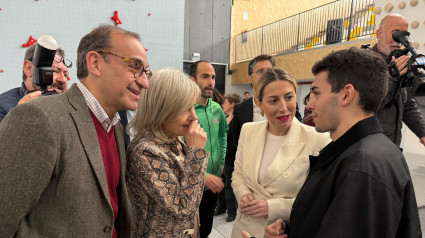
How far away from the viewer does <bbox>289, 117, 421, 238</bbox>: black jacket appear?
796mm

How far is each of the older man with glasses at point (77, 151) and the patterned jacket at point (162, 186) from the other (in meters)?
0.07

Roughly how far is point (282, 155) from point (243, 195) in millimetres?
323

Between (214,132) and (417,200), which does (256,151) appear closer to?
(214,132)

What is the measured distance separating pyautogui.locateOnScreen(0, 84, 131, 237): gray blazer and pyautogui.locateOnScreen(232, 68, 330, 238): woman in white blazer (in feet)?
2.69

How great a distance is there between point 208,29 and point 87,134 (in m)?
9.75

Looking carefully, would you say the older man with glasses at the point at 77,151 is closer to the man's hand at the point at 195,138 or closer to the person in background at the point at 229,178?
the man's hand at the point at 195,138

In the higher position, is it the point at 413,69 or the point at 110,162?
the point at 413,69

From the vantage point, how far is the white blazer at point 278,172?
4.57 feet

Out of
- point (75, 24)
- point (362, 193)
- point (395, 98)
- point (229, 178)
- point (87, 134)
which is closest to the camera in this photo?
point (362, 193)

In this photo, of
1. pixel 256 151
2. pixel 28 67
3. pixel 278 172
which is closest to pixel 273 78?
pixel 256 151

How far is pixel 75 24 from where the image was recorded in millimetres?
4895

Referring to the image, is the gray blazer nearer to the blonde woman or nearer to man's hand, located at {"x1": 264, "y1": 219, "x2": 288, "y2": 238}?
the blonde woman

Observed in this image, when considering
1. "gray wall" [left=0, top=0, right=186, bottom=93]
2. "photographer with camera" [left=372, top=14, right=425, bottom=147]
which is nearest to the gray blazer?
"photographer with camera" [left=372, top=14, right=425, bottom=147]

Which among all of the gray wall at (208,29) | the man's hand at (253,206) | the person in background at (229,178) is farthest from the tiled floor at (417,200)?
the gray wall at (208,29)
